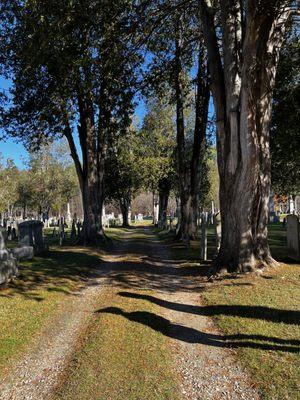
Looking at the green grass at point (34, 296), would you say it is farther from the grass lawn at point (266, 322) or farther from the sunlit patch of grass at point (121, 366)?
the grass lawn at point (266, 322)

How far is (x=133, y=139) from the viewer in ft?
134

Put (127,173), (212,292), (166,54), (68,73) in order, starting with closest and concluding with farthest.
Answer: (212,292) → (68,73) → (166,54) → (127,173)

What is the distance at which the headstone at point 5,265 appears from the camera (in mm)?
9251

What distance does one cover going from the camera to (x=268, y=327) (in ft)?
20.2

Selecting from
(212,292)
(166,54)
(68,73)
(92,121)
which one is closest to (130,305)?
(212,292)

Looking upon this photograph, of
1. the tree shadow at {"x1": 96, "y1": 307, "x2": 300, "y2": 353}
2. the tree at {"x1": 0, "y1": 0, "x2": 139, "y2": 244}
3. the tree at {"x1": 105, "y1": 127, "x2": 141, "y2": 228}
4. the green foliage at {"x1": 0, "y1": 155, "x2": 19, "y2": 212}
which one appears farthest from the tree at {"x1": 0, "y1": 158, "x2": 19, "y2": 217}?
the tree shadow at {"x1": 96, "y1": 307, "x2": 300, "y2": 353}

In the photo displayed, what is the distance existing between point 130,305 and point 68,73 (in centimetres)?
749

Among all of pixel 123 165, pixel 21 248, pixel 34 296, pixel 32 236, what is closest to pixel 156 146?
pixel 123 165

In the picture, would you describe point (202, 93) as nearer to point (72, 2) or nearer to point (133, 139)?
point (72, 2)

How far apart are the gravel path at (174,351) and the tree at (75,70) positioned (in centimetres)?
649

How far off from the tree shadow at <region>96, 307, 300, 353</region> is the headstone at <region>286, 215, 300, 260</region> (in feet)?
20.1

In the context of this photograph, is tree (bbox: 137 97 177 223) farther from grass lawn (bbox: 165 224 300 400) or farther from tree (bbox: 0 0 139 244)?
grass lawn (bbox: 165 224 300 400)

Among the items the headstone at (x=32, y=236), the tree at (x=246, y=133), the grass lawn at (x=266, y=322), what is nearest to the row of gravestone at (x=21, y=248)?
the headstone at (x=32, y=236)

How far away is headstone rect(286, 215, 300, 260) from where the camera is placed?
37.7ft
